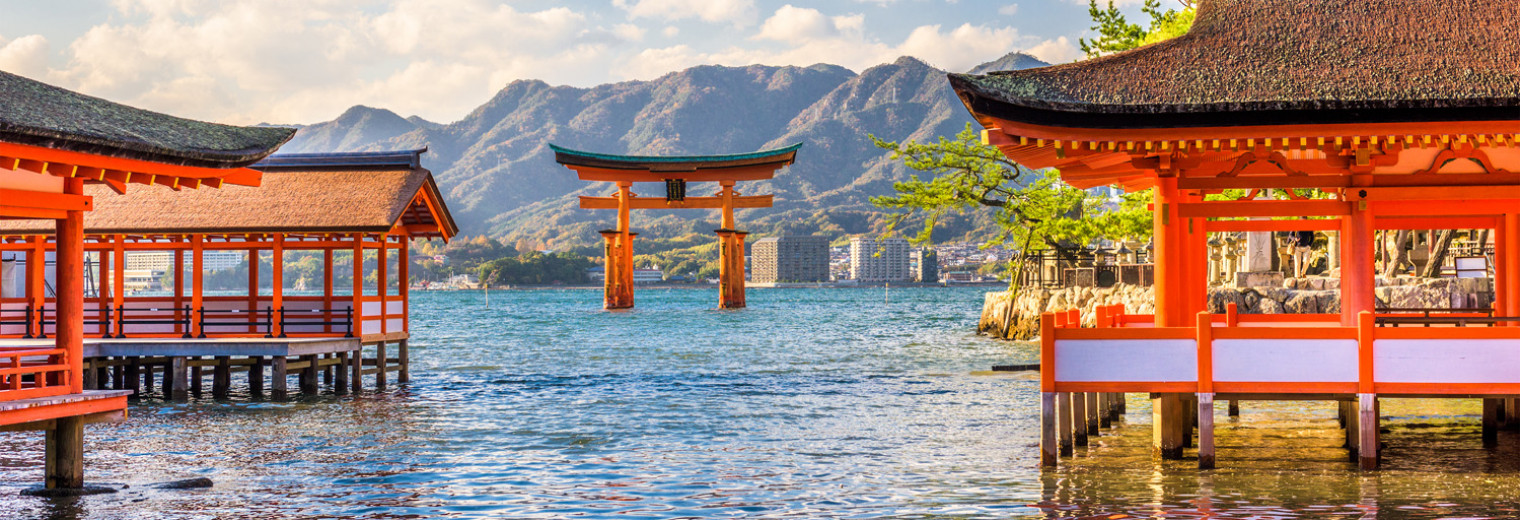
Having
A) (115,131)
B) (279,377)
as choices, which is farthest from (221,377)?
(115,131)

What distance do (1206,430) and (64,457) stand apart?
10.0 meters

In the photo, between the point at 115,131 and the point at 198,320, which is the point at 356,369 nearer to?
the point at 198,320

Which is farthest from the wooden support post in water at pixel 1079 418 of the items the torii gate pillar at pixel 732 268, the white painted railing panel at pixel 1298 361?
the torii gate pillar at pixel 732 268

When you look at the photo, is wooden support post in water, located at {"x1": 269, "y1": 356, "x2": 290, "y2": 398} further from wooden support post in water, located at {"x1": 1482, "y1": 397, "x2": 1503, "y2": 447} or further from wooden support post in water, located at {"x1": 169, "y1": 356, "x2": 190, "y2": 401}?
wooden support post in water, located at {"x1": 1482, "y1": 397, "x2": 1503, "y2": 447}

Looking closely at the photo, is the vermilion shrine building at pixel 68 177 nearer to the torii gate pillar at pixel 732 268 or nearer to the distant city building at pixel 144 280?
the torii gate pillar at pixel 732 268

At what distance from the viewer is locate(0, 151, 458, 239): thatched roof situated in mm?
21688

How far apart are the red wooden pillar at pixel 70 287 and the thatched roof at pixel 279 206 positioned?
9.83 metres

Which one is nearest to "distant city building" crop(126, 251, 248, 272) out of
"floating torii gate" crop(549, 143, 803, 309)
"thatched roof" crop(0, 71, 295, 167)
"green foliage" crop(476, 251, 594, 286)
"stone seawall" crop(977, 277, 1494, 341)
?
"green foliage" crop(476, 251, 594, 286)

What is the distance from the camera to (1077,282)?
36.5 meters

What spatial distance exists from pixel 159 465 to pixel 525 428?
550 cm

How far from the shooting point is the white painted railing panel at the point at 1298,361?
11.7m

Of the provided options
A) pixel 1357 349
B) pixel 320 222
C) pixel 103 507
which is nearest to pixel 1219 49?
pixel 1357 349

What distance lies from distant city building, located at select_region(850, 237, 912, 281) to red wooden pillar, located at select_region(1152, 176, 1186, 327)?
160m

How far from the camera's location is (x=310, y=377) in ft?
75.8
